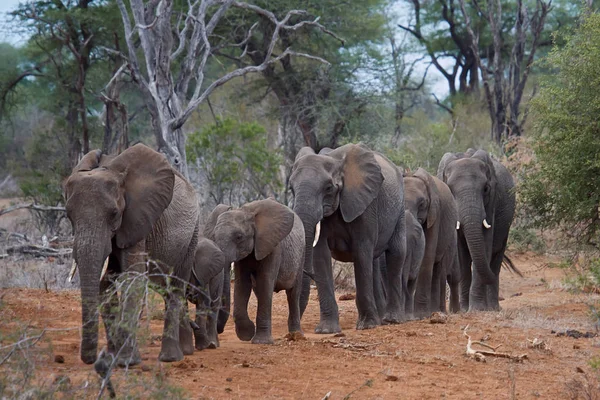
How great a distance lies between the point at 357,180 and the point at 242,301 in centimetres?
166

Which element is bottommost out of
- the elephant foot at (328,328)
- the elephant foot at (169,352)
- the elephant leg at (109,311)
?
the elephant foot at (328,328)

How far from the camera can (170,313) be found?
6781mm

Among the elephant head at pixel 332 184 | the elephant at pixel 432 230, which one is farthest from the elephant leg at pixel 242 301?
the elephant at pixel 432 230

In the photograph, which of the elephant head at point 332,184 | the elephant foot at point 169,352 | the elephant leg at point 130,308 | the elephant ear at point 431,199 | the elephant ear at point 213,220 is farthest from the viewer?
the elephant ear at point 431,199

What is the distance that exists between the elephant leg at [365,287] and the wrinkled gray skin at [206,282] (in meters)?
1.73

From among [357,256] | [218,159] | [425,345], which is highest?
[218,159]

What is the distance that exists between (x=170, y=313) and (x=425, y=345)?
231 cm

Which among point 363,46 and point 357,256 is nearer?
point 357,256

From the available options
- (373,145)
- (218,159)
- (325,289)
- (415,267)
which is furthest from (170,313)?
(373,145)

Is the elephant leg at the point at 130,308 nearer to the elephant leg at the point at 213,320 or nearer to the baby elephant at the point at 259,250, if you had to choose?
the elephant leg at the point at 213,320

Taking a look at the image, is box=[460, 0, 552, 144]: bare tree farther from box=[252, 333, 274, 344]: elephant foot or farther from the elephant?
box=[252, 333, 274, 344]: elephant foot

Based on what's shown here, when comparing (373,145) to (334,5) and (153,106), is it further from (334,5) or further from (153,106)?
(153,106)

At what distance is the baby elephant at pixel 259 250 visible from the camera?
27.2 ft

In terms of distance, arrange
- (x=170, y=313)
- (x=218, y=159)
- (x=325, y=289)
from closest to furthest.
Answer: (x=170, y=313) < (x=325, y=289) < (x=218, y=159)
